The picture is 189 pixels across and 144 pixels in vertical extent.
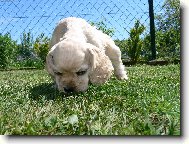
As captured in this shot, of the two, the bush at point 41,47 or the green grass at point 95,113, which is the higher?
the bush at point 41,47

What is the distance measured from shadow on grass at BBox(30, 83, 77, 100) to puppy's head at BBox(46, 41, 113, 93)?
9cm

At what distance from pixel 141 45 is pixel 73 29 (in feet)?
22.6

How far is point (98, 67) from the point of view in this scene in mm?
4504

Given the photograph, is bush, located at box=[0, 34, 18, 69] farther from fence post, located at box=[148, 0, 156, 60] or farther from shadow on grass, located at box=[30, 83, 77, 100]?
shadow on grass, located at box=[30, 83, 77, 100]

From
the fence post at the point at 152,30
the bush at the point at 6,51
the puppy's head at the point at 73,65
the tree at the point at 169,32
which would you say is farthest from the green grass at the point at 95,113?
the bush at the point at 6,51

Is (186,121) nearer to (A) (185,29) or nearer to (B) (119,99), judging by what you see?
(A) (185,29)

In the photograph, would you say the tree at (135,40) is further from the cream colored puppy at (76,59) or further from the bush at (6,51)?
the cream colored puppy at (76,59)

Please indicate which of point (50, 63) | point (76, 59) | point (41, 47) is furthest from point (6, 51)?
point (76, 59)

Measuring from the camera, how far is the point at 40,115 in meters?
2.93

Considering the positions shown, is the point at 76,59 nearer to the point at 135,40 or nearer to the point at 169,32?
the point at 169,32

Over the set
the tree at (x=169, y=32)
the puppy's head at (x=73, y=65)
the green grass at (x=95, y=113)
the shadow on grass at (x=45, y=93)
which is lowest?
the green grass at (x=95, y=113)

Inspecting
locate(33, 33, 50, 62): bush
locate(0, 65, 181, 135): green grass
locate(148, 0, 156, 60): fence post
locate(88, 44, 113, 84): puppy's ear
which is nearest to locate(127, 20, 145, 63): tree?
locate(148, 0, 156, 60): fence post

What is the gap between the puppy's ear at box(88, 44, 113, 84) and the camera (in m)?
4.36

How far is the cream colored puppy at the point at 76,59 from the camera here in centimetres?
404
